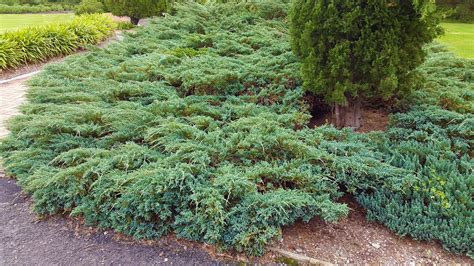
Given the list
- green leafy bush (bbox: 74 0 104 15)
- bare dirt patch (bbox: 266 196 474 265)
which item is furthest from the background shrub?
bare dirt patch (bbox: 266 196 474 265)

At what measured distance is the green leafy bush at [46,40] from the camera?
7449 mm

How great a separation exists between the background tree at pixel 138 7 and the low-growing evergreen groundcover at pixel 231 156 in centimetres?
606

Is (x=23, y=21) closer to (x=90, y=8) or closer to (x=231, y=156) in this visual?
(x=90, y=8)

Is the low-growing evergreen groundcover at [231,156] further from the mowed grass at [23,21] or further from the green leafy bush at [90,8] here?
the green leafy bush at [90,8]

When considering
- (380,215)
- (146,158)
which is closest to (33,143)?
(146,158)

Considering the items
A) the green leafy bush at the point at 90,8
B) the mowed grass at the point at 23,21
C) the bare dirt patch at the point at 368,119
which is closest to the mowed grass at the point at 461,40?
the bare dirt patch at the point at 368,119

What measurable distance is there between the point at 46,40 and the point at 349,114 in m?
7.57

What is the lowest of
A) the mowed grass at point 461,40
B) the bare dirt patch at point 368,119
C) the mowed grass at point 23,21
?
the bare dirt patch at point 368,119

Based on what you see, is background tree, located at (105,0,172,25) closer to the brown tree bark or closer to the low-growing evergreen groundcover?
the low-growing evergreen groundcover

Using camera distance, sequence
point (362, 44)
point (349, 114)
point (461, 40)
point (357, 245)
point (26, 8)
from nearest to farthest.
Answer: point (357, 245)
point (362, 44)
point (349, 114)
point (461, 40)
point (26, 8)

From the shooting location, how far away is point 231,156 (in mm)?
3055

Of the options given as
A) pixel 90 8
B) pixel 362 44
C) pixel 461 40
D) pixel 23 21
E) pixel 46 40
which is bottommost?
pixel 461 40

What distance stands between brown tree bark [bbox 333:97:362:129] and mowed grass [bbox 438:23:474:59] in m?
4.27

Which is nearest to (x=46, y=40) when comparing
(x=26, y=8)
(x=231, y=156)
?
(x=231, y=156)
